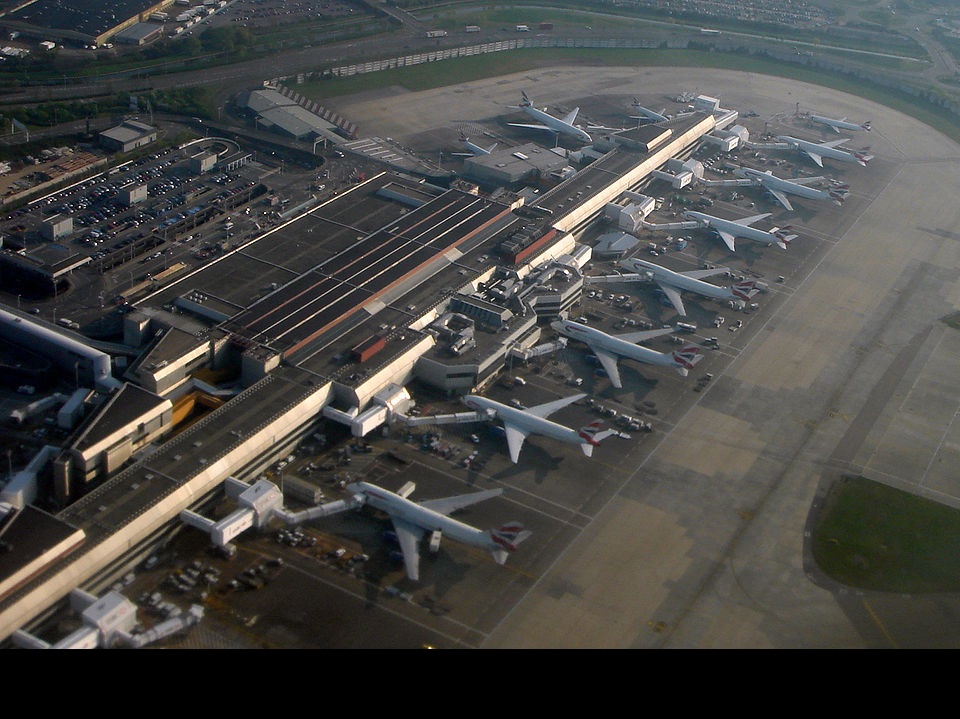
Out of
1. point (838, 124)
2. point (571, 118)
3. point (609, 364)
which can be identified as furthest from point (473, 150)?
point (838, 124)

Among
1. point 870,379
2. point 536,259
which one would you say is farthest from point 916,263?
point 536,259

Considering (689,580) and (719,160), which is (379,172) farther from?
(689,580)

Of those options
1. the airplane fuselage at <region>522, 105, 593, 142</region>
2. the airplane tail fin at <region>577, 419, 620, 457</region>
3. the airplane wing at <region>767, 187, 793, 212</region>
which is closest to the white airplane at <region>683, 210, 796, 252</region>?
the airplane wing at <region>767, 187, 793, 212</region>

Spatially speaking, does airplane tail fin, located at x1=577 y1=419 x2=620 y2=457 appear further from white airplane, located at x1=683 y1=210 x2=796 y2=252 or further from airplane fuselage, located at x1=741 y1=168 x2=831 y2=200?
airplane fuselage, located at x1=741 y1=168 x2=831 y2=200

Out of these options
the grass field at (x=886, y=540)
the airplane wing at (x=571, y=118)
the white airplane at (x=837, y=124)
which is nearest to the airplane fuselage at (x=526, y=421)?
the grass field at (x=886, y=540)
